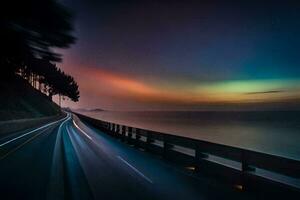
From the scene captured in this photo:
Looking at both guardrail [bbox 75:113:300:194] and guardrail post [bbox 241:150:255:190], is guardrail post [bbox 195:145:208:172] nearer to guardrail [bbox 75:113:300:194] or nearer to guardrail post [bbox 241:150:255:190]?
guardrail [bbox 75:113:300:194]

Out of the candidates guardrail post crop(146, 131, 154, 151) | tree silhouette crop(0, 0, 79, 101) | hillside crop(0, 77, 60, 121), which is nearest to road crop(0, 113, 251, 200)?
guardrail post crop(146, 131, 154, 151)

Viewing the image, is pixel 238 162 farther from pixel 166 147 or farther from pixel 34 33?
pixel 34 33

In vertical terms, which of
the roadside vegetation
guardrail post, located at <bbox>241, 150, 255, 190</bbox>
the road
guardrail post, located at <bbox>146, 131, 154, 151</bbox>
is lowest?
the road

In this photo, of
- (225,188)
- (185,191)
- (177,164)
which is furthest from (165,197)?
(177,164)

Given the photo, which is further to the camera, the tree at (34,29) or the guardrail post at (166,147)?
the guardrail post at (166,147)

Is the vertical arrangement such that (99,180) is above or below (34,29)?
below

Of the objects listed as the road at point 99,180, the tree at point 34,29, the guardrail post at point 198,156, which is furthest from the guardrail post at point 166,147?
the tree at point 34,29

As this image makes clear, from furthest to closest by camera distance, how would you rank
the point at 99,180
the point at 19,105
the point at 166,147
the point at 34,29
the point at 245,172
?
the point at 19,105 < the point at 166,147 < the point at 99,180 < the point at 245,172 < the point at 34,29

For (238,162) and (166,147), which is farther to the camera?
(166,147)

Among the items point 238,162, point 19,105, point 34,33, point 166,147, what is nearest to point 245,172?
point 238,162

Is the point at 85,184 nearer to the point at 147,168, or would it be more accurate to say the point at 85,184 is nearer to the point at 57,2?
the point at 147,168

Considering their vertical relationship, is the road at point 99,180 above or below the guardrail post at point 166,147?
below

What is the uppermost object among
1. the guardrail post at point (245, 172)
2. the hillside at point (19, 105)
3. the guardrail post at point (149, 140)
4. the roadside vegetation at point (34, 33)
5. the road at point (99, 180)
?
the hillside at point (19, 105)

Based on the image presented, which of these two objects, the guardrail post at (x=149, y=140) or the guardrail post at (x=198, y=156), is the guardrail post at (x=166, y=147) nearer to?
the guardrail post at (x=149, y=140)
